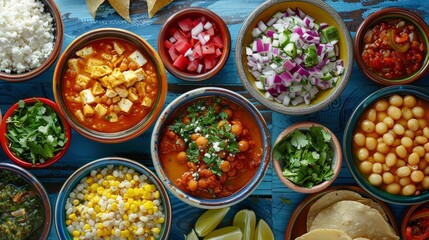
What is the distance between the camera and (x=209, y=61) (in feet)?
13.2

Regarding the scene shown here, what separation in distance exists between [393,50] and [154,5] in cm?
158

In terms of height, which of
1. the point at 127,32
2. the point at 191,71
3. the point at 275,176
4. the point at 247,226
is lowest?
the point at 247,226

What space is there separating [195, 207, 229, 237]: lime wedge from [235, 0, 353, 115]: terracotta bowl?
0.78m

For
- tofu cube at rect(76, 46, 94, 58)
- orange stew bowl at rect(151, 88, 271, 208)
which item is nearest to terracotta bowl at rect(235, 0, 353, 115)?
Answer: orange stew bowl at rect(151, 88, 271, 208)

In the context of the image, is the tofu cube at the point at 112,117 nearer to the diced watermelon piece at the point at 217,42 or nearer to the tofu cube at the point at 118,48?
the tofu cube at the point at 118,48

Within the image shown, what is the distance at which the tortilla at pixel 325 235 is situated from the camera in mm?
3771

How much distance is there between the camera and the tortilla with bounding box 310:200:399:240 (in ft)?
12.8

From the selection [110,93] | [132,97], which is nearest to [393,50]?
[132,97]

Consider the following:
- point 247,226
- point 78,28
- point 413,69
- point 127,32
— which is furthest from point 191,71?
point 413,69

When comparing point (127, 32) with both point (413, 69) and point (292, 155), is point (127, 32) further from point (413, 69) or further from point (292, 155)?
point (413, 69)

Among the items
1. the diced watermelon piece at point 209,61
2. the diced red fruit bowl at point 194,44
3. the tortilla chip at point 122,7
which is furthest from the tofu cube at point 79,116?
the diced watermelon piece at point 209,61

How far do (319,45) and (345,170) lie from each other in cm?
88

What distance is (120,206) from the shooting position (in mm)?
3883

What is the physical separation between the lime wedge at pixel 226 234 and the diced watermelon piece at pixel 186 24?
132 centimetres
